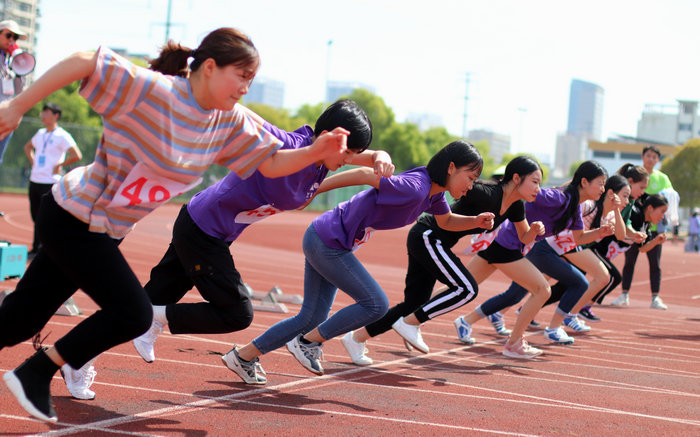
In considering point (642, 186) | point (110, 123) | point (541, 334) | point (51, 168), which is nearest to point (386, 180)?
point (110, 123)

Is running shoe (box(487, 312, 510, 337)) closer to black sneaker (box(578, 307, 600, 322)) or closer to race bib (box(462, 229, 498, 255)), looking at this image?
race bib (box(462, 229, 498, 255))

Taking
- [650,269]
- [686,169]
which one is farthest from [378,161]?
[686,169]

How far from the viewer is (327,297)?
5398mm

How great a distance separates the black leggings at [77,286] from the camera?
11.4 feet

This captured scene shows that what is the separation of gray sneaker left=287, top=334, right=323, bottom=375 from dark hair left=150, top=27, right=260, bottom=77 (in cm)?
213

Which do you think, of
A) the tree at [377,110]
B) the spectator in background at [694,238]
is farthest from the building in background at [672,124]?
the spectator in background at [694,238]

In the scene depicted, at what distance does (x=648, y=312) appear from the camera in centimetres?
1194

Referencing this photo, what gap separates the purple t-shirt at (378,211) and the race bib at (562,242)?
9.55 feet

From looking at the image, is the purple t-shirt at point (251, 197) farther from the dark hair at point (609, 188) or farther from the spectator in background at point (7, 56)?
the dark hair at point (609, 188)

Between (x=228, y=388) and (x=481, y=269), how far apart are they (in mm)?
3316

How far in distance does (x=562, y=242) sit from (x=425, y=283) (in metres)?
1.90

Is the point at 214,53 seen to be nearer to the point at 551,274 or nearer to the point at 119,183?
the point at 119,183

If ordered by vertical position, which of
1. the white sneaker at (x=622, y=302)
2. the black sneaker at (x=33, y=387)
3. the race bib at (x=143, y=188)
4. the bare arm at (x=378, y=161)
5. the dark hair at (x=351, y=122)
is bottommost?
the white sneaker at (x=622, y=302)

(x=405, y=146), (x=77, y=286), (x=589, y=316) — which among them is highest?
(x=405, y=146)
